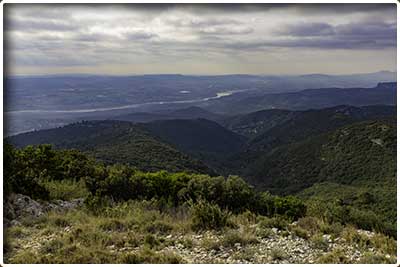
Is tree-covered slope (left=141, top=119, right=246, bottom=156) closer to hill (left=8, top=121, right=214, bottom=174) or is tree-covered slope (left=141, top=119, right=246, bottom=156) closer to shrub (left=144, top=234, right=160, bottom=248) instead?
hill (left=8, top=121, right=214, bottom=174)

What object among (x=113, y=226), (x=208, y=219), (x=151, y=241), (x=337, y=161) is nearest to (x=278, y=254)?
(x=208, y=219)

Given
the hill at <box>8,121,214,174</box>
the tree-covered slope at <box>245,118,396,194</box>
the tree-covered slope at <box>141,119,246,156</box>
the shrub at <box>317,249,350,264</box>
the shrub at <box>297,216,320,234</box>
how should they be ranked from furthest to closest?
1. the tree-covered slope at <box>141,119,246,156</box>
2. the tree-covered slope at <box>245,118,396,194</box>
3. the hill at <box>8,121,214,174</box>
4. the shrub at <box>297,216,320,234</box>
5. the shrub at <box>317,249,350,264</box>

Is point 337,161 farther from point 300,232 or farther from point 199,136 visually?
point 199,136

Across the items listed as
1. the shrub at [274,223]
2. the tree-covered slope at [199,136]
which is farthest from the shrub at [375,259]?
the tree-covered slope at [199,136]

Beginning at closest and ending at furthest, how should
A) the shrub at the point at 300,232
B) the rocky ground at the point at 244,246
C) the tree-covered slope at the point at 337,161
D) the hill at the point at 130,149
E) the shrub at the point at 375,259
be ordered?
the shrub at the point at 375,259 → the rocky ground at the point at 244,246 → the shrub at the point at 300,232 → the hill at the point at 130,149 → the tree-covered slope at the point at 337,161

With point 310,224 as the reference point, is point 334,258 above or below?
above

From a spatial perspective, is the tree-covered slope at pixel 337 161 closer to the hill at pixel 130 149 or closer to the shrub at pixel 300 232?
the hill at pixel 130 149

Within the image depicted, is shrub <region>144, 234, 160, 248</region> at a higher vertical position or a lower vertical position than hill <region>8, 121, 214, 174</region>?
higher

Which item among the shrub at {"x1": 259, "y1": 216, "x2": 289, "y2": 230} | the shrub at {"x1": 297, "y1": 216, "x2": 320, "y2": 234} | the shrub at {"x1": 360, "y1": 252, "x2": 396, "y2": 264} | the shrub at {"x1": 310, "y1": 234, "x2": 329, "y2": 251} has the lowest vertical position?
the shrub at {"x1": 297, "y1": 216, "x2": 320, "y2": 234}

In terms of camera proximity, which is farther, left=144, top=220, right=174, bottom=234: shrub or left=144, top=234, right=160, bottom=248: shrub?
left=144, top=220, right=174, bottom=234: shrub

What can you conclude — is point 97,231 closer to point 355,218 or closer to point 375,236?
point 375,236

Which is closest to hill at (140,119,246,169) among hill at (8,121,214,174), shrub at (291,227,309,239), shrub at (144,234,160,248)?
hill at (8,121,214,174)
